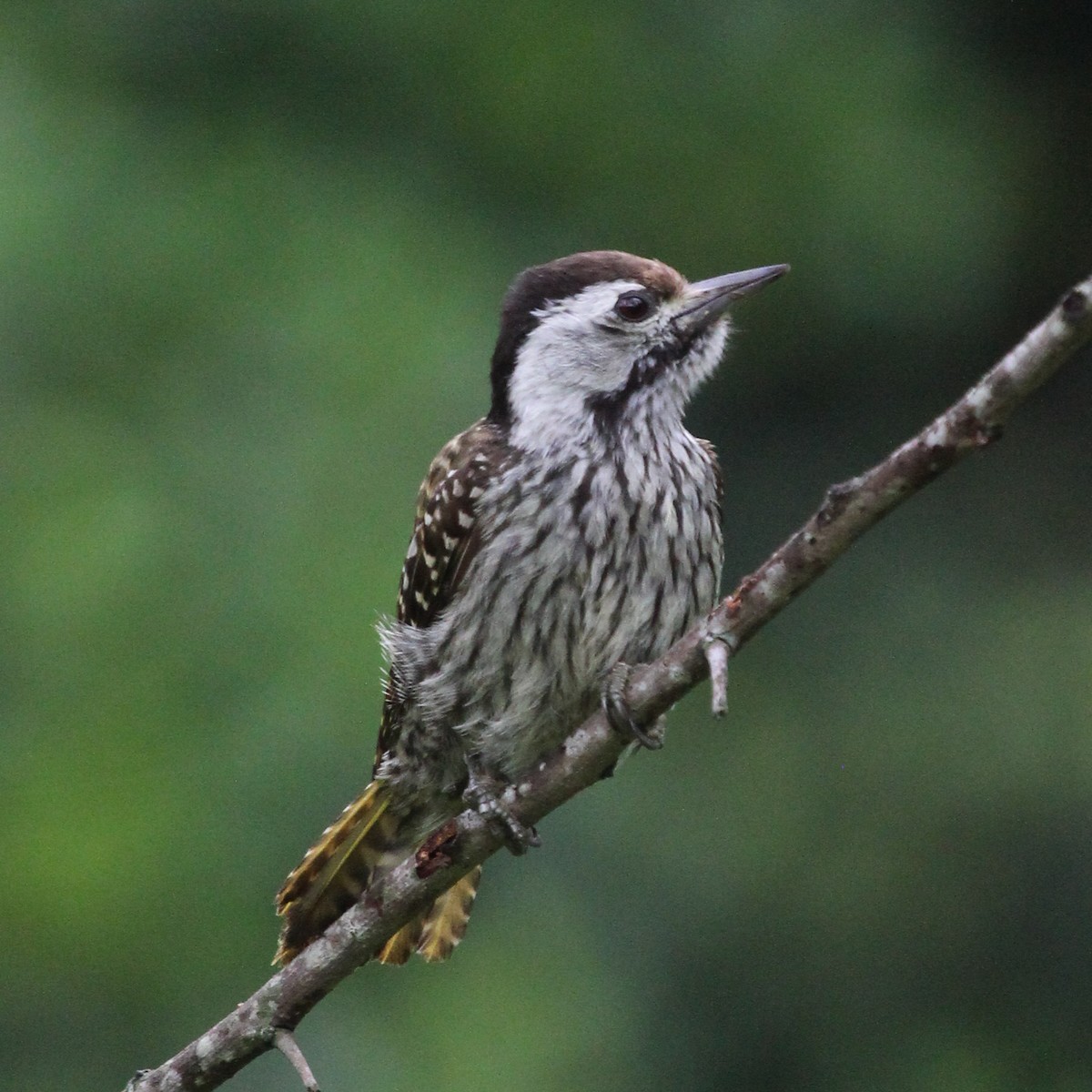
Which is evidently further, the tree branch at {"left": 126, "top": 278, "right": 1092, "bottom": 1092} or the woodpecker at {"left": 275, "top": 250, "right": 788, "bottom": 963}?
the woodpecker at {"left": 275, "top": 250, "right": 788, "bottom": 963}

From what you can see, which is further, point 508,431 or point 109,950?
point 109,950

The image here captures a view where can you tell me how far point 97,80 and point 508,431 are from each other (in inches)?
141

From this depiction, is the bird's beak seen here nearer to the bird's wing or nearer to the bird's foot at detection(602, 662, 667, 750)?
the bird's wing

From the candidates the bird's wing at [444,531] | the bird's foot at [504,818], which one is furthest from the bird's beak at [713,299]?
the bird's foot at [504,818]

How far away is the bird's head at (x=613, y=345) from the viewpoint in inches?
153

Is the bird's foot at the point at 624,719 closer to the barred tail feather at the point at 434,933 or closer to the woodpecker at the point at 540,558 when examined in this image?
the woodpecker at the point at 540,558

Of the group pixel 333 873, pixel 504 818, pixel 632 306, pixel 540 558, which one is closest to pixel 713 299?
pixel 632 306

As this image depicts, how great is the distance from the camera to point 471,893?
13.5 ft

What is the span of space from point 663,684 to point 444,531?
1.17 meters

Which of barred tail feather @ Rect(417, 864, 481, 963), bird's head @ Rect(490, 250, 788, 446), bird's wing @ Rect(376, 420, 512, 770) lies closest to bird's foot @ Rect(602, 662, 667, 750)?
bird's wing @ Rect(376, 420, 512, 770)

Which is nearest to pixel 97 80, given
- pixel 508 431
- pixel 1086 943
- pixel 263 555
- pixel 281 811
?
pixel 263 555

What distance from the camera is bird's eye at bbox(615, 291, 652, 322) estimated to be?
3.95 meters

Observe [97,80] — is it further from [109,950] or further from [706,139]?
[109,950]

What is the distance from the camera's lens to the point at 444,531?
3.86 metres
